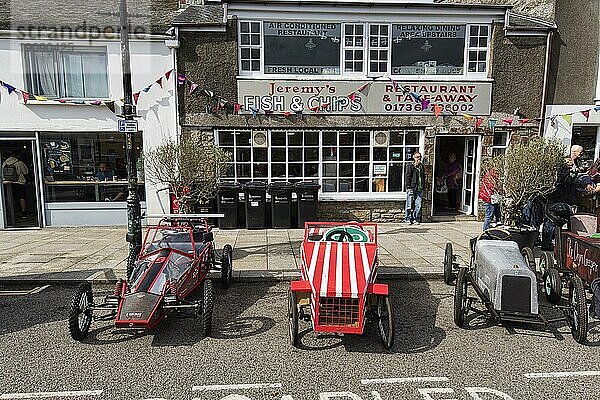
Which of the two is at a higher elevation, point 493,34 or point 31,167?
point 493,34

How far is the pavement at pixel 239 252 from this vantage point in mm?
7203

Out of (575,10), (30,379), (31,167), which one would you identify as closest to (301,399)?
(30,379)

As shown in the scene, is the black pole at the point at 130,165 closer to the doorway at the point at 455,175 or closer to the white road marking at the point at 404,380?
the white road marking at the point at 404,380

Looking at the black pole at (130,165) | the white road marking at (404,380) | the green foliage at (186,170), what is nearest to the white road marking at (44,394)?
the white road marking at (404,380)

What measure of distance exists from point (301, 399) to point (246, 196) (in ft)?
24.2

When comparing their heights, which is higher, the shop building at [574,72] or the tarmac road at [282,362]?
the shop building at [574,72]

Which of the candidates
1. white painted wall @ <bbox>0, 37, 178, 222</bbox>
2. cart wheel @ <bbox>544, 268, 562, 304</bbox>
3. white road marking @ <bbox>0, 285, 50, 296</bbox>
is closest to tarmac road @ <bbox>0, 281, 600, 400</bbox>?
cart wheel @ <bbox>544, 268, 562, 304</bbox>

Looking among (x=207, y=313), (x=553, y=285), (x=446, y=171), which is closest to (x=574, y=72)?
(x=446, y=171)

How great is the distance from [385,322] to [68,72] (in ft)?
34.6

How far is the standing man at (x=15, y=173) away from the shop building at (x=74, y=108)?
106mm

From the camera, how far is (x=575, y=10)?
1155 centimetres

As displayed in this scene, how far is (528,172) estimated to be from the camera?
7320 mm

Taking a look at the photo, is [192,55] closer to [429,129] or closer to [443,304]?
[429,129]

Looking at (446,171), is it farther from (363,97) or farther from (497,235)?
(497,235)
